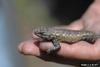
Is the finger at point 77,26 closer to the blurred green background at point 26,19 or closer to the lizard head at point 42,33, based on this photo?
the lizard head at point 42,33

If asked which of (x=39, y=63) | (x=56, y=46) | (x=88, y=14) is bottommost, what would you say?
(x=39, y=63)

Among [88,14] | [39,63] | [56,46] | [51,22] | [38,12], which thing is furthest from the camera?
[38,12]

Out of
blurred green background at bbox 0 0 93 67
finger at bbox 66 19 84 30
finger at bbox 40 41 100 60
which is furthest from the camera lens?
blurred green background at bbox 0 0 93 67

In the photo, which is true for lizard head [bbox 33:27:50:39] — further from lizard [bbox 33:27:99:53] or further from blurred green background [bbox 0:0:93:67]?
blurred green background [bbox 0:0:93:67]

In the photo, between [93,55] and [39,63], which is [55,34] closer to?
[93,55]

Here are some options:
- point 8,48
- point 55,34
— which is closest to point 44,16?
point 8,48

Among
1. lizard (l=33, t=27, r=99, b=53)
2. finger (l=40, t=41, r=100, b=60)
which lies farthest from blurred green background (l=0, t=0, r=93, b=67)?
finger (l=40, t=41, r=100, b=60)

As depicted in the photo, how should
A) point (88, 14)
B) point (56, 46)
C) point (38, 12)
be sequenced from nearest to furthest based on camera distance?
point (56, 46) < point (88, 14) < point (38, 12)
